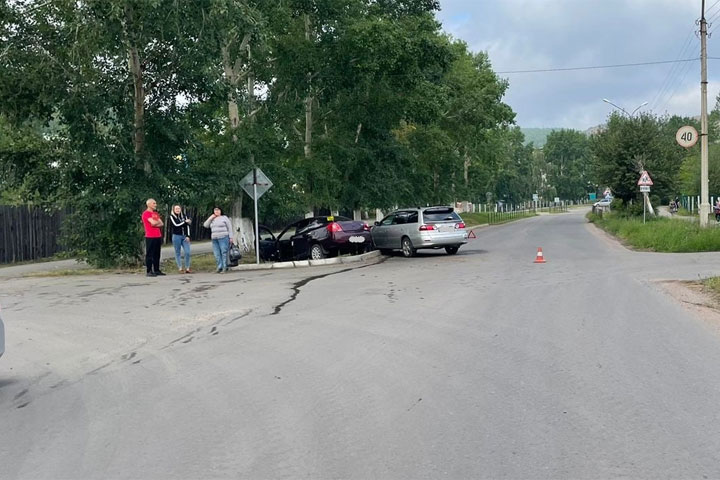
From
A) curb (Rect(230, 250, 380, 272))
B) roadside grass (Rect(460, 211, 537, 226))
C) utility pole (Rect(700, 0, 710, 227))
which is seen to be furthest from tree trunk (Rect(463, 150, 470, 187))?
curb (Rect(230, 250, 380, 272))

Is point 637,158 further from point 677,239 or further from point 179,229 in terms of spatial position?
point 179,229

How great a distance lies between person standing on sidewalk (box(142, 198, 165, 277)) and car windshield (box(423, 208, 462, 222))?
864 centimetres

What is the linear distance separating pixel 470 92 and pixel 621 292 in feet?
102

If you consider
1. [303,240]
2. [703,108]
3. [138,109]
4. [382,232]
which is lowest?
[303,240]

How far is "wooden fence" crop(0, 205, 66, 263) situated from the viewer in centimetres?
2431

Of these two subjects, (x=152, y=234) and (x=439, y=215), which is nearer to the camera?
(x=152, y=234)

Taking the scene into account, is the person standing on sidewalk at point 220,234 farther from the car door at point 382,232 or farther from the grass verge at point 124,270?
the car door at point 382,232

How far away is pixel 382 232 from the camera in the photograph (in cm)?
2431

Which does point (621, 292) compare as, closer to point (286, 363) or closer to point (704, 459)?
point (286, 363)

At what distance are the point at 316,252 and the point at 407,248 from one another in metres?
3.13

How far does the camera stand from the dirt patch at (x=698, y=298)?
1017 cm

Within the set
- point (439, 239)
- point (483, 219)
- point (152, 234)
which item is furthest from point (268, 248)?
point (483, 219)

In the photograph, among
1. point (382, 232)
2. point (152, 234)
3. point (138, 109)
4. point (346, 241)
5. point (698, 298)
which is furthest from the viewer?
point (382, 232)

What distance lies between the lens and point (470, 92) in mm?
42500
